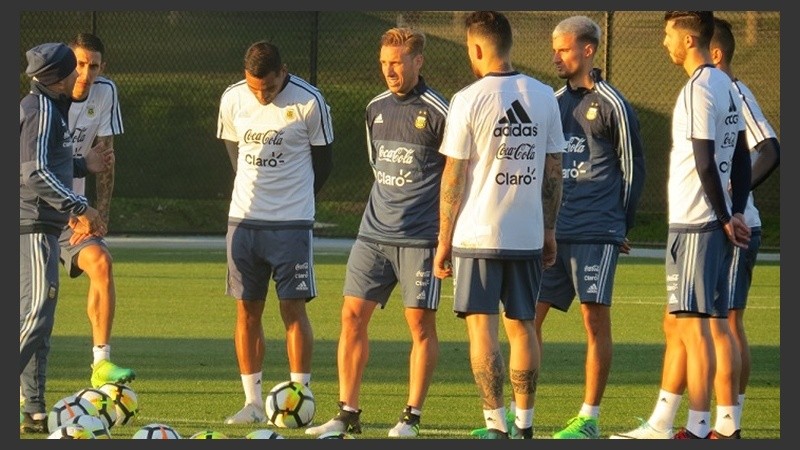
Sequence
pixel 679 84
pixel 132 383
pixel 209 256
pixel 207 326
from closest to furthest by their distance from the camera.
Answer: pixel 132 383 → pixel 207 326 → pixel 209 256 → pixel 679 84

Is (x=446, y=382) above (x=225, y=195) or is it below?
below

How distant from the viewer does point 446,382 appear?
36.3 feet

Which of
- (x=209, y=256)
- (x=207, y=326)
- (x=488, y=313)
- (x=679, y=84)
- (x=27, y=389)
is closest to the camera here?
(x=488, y=313)

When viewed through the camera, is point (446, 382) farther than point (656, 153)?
No

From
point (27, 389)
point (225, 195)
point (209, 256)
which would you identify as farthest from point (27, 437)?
point (225, 195)

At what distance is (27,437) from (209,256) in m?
12.7

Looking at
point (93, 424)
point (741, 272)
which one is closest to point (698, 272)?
point (741, 272)

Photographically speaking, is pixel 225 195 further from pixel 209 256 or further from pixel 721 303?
pixel 721 303

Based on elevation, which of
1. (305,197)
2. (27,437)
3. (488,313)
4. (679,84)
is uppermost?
(679,84)

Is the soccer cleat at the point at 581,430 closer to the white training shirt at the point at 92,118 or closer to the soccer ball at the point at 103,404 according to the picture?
the soccer ball at the point at 103,404

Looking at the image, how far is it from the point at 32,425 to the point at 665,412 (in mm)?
3688

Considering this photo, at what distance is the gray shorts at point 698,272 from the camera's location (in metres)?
8.15

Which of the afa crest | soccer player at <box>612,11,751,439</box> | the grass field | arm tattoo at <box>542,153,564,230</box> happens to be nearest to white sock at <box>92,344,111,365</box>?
the grass field

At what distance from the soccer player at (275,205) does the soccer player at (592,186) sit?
5.13 ft
